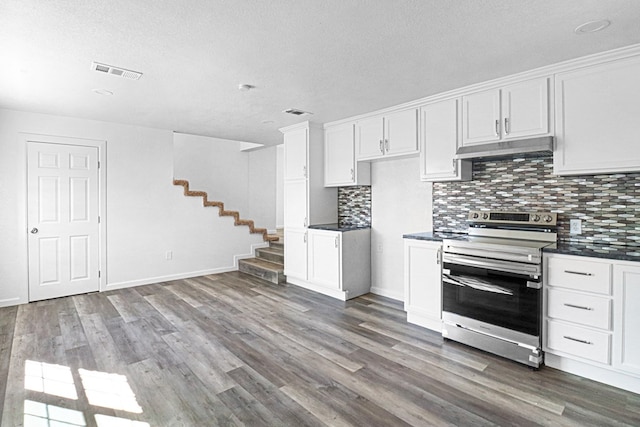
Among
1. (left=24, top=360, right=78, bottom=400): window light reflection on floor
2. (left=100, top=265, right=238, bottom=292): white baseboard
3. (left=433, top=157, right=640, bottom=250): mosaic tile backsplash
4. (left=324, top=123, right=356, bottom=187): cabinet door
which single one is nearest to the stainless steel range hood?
(left=433, top=157, right=640, bottom=250): mosaic tile backsplash

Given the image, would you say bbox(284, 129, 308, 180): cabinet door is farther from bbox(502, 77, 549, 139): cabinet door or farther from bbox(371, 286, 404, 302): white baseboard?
bbox(502, 77, 549, 139): cabinet door

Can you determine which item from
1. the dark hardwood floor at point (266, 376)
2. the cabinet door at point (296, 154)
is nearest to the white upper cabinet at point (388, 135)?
the cabinet door at point (296, 154)

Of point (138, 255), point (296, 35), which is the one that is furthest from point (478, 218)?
point (138, 255)

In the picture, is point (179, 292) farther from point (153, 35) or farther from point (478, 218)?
point (478, 218)

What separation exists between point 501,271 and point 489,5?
1.98m

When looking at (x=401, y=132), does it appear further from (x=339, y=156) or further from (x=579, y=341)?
(x=579, y=341)

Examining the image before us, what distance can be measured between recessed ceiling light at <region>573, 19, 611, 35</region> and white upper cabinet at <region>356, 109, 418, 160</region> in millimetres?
1708

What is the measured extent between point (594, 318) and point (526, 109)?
1769 millimetres

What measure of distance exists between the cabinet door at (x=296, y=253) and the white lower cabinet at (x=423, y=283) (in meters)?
1.78

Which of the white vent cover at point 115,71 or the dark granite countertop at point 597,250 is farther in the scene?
the white vent cover at point 115,71

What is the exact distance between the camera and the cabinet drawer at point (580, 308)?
2385mm

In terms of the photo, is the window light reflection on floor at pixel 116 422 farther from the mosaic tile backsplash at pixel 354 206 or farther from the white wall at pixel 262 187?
the white wall at pixel 262 187

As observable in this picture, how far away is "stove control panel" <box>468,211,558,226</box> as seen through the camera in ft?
9.97

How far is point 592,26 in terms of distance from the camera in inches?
84.9
